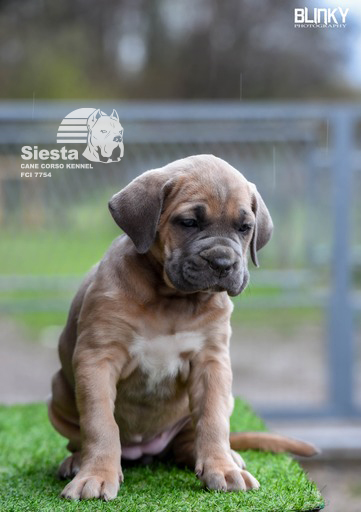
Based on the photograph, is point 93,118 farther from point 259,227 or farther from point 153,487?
point 153,487

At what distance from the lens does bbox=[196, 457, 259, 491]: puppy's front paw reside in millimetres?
2693

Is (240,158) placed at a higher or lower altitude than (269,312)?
higher

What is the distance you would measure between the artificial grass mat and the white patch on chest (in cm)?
37

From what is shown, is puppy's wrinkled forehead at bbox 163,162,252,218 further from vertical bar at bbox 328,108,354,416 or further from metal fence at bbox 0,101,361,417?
vertical bar at bbox 328,108,354,416

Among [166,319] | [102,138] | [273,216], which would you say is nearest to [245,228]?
[166,319]

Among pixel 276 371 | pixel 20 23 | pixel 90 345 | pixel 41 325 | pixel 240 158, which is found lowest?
pixel 276 371

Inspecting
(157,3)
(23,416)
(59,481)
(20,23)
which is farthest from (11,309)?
(20,23)

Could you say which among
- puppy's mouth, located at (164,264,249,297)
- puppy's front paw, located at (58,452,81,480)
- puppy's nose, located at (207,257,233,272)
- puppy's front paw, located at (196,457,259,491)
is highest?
puppy's nose, located at (207,257,233,272)

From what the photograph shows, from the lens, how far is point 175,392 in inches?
118

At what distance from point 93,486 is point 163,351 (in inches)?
19.9

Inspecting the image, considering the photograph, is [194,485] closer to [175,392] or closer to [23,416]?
[175,392]

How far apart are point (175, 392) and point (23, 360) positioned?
4.89 meters

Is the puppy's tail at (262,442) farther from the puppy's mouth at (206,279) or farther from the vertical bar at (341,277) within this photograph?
the vertical bar at (341,277)

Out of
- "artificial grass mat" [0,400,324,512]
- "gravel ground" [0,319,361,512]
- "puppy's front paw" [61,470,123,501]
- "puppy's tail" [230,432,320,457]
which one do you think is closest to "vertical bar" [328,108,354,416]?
"gravel ground" [0,319,361,512]
